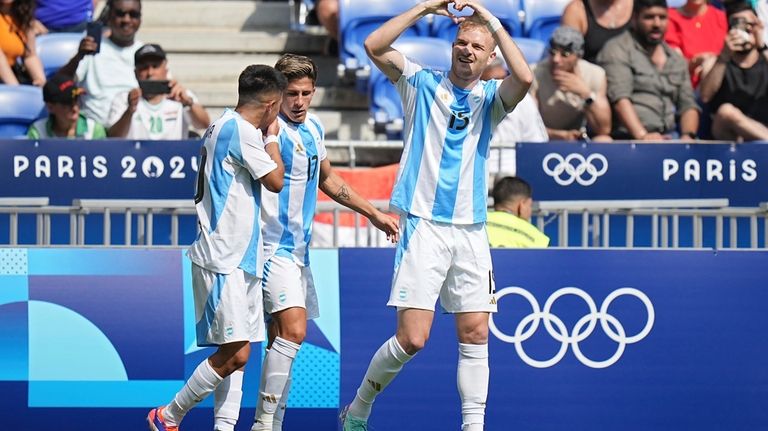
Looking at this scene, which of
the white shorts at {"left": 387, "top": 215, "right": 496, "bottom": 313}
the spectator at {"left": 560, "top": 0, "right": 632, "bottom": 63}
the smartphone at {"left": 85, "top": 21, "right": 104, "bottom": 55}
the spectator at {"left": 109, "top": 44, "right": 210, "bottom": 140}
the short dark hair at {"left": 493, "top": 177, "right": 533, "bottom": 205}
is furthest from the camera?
the spectator at {"left": 560, "top": 0, "right": 632, "bottom": 63}

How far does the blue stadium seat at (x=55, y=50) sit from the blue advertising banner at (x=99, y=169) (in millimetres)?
3059

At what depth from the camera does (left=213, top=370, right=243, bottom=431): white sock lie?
7.26 m

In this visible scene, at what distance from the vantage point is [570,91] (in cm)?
1161

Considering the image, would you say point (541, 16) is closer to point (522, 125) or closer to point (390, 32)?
point (522, 125)

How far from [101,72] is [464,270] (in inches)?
222

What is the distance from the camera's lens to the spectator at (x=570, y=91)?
11.5 m

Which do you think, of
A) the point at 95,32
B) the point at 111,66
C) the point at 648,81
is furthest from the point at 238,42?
the point at 648,81

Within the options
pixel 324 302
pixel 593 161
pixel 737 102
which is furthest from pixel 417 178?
pixel 737 102

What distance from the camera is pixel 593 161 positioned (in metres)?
10.0

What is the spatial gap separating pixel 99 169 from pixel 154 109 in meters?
1.35

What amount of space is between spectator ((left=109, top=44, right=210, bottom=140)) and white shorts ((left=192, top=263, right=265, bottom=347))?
399cm

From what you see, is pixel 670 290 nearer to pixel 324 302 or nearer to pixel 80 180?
pixel 324 302

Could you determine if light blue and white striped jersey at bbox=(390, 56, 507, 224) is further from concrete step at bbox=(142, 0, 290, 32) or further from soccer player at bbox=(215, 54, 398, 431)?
concrete step at bbox=(142, 0, 290, 32)

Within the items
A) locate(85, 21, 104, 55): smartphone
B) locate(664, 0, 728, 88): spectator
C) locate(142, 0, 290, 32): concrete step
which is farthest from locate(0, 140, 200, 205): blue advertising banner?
locate(664, 0, 728, 88): spectator
